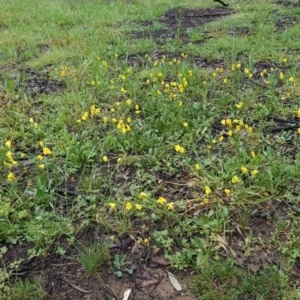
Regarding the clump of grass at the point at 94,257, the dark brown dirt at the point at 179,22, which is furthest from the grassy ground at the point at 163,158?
the dark brown dirt at the point at 179,22

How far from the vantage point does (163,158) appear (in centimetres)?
323

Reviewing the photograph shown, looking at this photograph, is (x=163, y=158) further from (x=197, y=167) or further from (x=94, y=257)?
(x=94, y=257)

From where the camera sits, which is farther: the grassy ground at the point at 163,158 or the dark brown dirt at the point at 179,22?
the dark brown dirt at the point at 179,22

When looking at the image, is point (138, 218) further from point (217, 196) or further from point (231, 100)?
point (231, 100)

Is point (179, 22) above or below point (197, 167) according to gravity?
above

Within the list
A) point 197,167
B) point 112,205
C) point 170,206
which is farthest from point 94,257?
point 197,167

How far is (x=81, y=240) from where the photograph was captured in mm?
2566

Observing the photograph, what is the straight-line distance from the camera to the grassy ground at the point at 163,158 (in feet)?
7.88

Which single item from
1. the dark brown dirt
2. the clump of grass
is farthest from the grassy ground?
the dark brown dirt

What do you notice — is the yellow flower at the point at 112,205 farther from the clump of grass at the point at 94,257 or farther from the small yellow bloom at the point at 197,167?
the small yellow bloom at the point at 197,167

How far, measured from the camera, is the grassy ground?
240cm

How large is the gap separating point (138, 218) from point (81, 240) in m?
0.41

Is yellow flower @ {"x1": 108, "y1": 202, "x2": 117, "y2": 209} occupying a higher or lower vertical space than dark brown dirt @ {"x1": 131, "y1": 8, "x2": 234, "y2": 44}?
lower

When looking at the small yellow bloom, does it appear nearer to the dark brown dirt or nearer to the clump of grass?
the clump of grass
